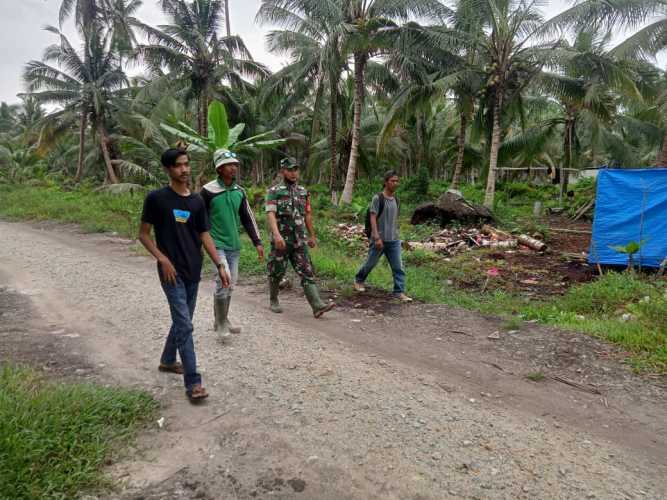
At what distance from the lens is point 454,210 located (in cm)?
1247

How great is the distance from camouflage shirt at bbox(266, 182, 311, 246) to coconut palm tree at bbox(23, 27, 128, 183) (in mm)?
18765

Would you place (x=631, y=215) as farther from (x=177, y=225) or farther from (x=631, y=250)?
(x=177, y=225)

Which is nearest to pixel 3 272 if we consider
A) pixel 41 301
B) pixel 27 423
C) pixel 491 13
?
pixel 41 301

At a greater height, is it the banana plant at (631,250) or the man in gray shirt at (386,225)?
the man in gray shirt at (386,225)

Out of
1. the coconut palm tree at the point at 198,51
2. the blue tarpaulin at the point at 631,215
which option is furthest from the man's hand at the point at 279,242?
the coconut palm tree at the point at 198,51

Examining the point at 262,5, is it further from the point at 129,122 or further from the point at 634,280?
the point at 634,280

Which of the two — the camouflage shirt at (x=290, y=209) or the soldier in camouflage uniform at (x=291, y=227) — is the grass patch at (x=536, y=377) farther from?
the camouflage shirt at (x=290, y=209)

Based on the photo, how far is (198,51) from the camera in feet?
57.7

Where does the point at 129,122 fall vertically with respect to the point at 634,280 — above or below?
above

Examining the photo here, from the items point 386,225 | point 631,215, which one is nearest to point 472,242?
point 631,215

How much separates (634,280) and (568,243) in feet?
14.8

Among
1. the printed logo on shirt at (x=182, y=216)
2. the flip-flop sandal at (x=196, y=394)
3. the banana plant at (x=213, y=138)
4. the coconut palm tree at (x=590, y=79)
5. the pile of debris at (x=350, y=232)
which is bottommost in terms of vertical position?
the flip-flop sandal at (x=196, y=394)

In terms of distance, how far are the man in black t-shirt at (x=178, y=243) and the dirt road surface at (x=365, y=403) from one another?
0.38 meters

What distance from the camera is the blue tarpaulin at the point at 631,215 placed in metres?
7.18
